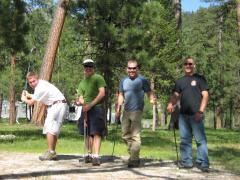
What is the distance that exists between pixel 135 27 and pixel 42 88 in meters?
9.48

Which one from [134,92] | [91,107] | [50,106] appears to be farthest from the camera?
[50,106]

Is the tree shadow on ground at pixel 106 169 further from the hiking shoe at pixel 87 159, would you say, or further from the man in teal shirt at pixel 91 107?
the man in teal shirt at pixel 91 107

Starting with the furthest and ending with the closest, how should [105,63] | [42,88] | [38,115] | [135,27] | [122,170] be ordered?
[38,115] → [135,27] → [105,63] → [42,88] → [122,170]

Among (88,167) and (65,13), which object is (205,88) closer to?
(88,167)

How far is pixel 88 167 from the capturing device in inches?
360

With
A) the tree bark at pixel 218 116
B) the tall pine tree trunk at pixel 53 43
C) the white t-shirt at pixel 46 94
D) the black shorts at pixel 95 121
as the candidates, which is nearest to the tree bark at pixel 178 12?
the tall pine tree trunk at pixel 53 43

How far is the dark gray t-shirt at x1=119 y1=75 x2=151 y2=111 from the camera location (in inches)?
368

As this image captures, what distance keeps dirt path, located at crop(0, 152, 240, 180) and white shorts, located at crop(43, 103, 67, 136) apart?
59cm

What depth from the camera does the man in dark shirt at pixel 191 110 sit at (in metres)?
8.98

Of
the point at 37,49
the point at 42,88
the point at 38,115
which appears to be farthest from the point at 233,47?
the point at 42,88

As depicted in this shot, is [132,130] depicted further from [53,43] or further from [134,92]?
[53,43]

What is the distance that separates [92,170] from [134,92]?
5.11 feet

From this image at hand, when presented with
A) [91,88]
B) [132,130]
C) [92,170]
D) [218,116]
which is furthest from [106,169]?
[218,116]

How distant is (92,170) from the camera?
8781 mm
